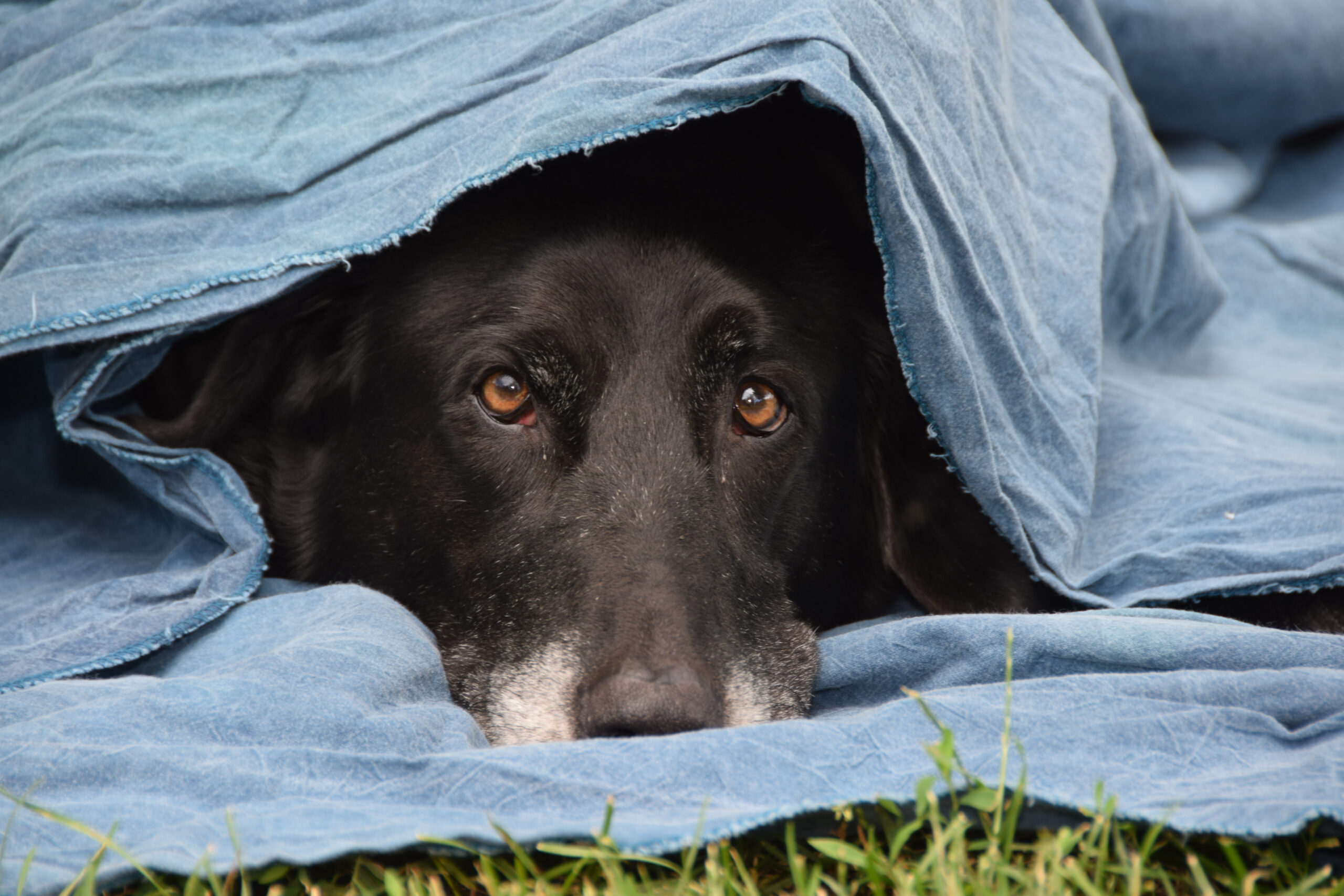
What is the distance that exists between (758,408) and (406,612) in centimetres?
83

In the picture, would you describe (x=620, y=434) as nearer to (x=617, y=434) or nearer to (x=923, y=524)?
(x=617, y=434)

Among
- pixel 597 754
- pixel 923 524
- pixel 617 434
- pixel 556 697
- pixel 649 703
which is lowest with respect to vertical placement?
pixel 923 524

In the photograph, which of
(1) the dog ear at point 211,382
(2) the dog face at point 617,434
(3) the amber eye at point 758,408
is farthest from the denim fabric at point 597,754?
(1) the dog ear at point 211,382

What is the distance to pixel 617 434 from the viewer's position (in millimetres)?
2275

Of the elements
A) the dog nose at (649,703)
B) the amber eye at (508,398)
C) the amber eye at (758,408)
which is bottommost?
the dog nose at (649,703)

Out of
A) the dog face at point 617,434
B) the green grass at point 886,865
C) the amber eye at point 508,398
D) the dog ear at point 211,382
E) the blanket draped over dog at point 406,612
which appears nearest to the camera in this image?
the green grass at point 886,865

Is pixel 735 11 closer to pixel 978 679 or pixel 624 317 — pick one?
pixel 624 317

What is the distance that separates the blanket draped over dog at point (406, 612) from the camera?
1.56 meters

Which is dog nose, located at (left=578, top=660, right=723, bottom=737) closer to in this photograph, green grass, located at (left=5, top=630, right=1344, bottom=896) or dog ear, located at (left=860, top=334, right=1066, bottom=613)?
green grass, located at (left=5, top=630, right=1344, bottom=896)

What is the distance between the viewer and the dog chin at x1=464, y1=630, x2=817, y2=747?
6.68 feet

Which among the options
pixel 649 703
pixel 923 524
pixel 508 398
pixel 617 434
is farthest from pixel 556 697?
pixel 923 524

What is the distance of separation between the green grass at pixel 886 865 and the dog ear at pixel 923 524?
1175mm

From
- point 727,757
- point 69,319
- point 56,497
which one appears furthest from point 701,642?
point 56,497

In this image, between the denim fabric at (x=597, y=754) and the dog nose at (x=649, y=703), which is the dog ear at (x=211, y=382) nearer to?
the denim fabric at (x=597, y=754)
